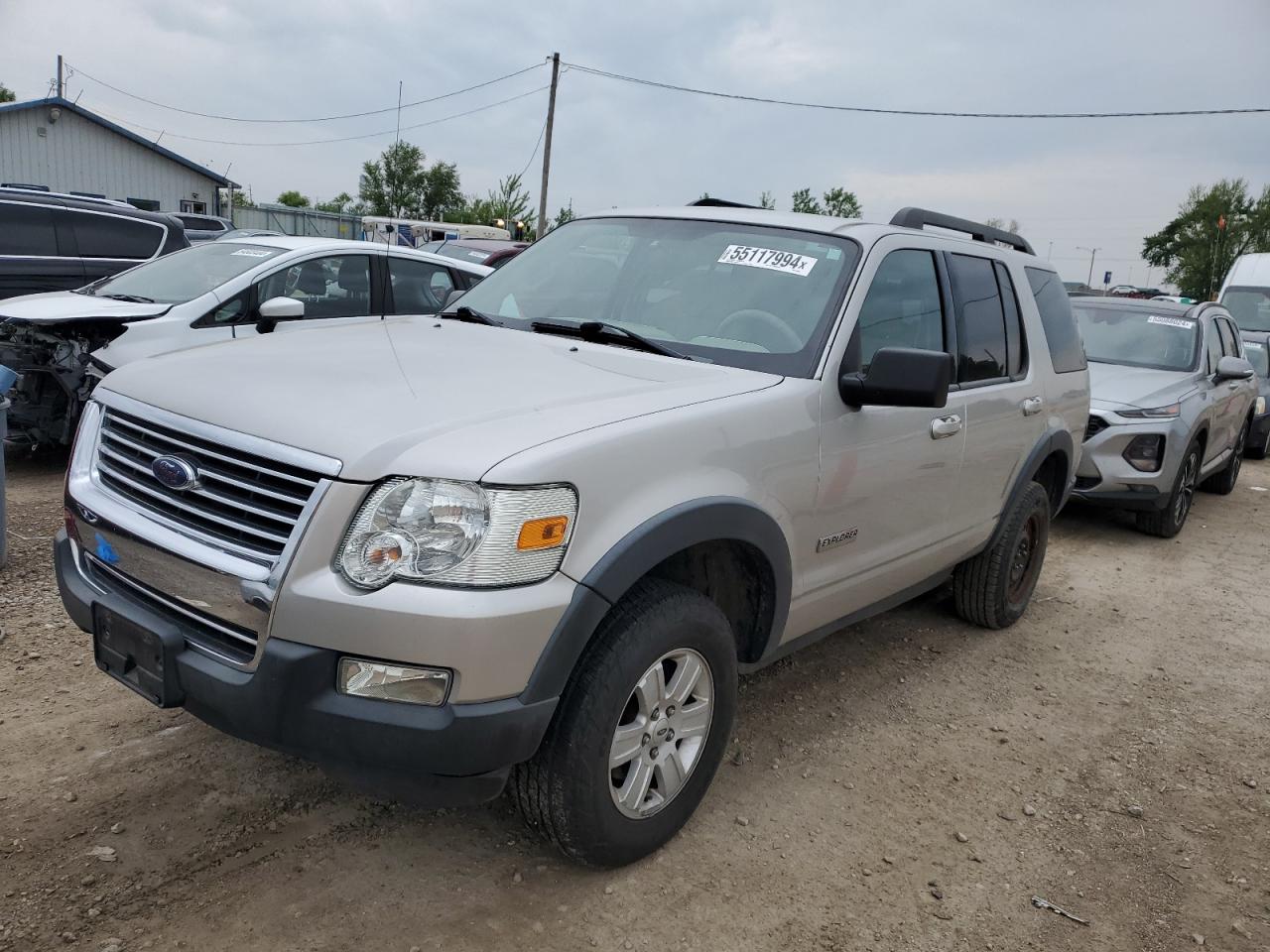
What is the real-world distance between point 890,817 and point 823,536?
37.6 inches

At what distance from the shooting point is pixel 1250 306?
1462 cm

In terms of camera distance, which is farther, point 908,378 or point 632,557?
point 908,378

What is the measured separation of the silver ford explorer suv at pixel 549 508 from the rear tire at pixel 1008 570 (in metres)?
0.95

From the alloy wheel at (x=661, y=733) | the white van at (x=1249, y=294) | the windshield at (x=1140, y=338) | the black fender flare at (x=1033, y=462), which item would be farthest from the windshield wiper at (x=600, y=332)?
the white van at (x=1249, y=294)

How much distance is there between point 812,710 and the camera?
4039mm

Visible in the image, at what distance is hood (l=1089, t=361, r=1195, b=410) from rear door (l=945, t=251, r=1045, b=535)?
296 cm

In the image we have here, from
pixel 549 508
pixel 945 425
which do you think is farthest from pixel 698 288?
pixel 549 508

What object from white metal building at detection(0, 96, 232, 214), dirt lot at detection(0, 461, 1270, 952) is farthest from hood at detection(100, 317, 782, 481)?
white metal building at detection(0, 96, 232, 214)

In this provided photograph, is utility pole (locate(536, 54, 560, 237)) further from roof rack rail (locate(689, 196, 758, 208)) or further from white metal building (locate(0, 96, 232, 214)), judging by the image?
roof rack rail (locate(689, 196, 758, 208))

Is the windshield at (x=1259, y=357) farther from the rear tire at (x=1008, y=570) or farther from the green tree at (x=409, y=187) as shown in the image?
the green tree at (x=409, y=187)

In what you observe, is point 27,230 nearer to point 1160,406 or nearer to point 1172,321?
point 1160,406

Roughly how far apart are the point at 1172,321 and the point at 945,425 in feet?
19.6

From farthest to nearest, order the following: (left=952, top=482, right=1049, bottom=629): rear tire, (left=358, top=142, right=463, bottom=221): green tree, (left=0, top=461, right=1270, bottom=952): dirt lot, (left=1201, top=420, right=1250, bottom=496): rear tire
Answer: (left=358, top=142, right=463, bottom=221): green tree
(left=1201, top=420, right=1250, bottom=496): rear tire
(left=952, top=482, right=1049, bottom=629): rear tire
(left=0, top=461, right=1270, bottom=952): dirt lot

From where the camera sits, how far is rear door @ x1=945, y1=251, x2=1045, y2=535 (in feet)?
13.5
